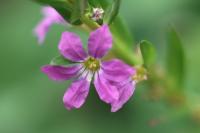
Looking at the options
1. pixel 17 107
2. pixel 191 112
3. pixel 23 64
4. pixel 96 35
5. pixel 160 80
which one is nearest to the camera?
pixel 96 35

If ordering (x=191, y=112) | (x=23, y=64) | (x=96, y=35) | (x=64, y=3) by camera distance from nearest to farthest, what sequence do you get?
1. (x=96, y=35)
2. (x=64, y=3)
3. (x=191, y=112)
4. (x=23, y=64)

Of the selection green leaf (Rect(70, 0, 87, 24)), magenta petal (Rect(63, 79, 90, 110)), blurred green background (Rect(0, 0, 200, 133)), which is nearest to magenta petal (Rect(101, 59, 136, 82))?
magenta petal (Rect(63, 79, 90, 110))

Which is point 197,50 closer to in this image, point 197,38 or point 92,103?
point 197,38

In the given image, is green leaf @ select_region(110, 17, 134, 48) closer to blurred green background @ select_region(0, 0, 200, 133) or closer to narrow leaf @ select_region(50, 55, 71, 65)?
narrow leaf @ select_region(50, 55, 71, 65)

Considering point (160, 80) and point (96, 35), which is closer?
point (96, 35)

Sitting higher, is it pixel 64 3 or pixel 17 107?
pixel 64 3

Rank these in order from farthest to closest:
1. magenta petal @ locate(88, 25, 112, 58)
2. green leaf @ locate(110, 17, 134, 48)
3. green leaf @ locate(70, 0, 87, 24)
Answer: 1. green leaf @ locate(110, 17, 134, 48)
2. green leaf @ locate(70, 0, 87, 24)
3. magenta petal @ locate(88, 25, 112, 58)

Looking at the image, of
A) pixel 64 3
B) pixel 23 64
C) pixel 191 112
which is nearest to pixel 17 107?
pixel 23 64

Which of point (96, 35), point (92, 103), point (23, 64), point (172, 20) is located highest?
point (96, 35)
